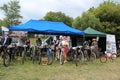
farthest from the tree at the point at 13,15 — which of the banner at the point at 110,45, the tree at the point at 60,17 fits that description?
the banner at the point at 110,45

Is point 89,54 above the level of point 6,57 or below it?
below

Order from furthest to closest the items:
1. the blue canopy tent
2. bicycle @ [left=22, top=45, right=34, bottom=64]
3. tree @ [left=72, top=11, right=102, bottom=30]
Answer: tree @ [left=72, top=11, right=102, bottom=30], the blue canopy tent, bicycle @ [left=22, top=45, right=34, bottom=64]

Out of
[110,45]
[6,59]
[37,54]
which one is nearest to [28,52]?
[37,54]

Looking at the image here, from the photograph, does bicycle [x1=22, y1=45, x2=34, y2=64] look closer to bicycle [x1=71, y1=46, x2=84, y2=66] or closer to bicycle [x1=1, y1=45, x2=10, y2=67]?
bicycle [x1=1, y1=45, x2=10, y2=67]

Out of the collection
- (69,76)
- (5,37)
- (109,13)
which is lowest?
(69,76)

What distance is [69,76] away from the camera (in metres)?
10.3

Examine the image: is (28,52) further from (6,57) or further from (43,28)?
(6,57)

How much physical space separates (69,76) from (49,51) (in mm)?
4017

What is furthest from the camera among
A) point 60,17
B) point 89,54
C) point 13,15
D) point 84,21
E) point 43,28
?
point 60,17

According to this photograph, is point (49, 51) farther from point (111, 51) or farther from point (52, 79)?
point (111, 51)

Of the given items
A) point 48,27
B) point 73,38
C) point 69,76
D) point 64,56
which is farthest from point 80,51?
point 73,38

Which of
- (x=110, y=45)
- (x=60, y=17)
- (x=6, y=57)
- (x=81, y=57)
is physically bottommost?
(x=81, y=57)

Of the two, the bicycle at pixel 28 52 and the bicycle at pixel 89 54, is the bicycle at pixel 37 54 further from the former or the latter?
the bicycle at pixel 89 54

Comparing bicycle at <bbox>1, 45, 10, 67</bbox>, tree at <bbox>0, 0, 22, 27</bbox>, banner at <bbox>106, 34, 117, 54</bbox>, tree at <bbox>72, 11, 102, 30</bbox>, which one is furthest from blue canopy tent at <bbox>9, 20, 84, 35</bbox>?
tree at <bbox>0, 0, 22, 27</bbox>
